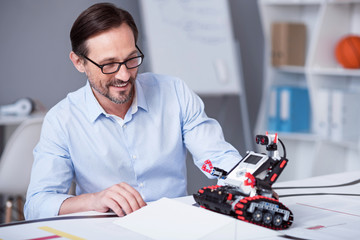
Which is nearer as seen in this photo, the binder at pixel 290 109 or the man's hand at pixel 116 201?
the man's hand at pixel 116 201

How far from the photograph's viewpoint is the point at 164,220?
114cm

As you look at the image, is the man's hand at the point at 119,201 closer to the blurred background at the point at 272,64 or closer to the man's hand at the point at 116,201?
the man's hand at the point at 116,201

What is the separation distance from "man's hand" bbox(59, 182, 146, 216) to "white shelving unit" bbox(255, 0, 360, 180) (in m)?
2.49

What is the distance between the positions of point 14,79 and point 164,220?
2445mm

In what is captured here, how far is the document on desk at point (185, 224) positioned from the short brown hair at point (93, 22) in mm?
603

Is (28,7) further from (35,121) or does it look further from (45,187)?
(45,187)

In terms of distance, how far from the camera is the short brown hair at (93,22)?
→ 1560 mm

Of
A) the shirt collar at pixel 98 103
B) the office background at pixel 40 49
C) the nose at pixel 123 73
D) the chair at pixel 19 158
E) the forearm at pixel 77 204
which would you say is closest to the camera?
the forearm at pixel 77 204

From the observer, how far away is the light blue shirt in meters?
1.60

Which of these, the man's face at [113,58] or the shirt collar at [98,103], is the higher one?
the man's face at [113,58]

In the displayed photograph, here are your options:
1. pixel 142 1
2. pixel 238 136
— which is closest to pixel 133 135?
pixel 142 1

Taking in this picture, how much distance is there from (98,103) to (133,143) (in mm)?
171

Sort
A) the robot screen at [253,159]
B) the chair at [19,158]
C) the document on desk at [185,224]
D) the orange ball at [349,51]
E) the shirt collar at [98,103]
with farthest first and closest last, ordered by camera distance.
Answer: the orange ball at [349,51]
the chair at [19,158]
the shirt collar at [98,103]
the robot screen at [253,159]
the document on desk at [185,224]

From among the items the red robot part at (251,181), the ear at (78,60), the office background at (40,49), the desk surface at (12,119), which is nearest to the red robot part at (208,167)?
the red robot part at (251,181)
